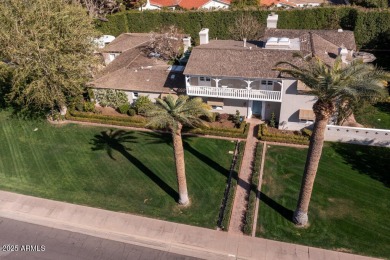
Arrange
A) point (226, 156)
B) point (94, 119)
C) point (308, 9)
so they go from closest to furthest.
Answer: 1. point (226, 156)
2. point (94, 119)
3. point (308, 9)

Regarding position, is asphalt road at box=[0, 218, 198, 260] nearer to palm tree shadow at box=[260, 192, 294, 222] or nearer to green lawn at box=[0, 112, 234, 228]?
green lawn at box=[0, 112, 234, 228]

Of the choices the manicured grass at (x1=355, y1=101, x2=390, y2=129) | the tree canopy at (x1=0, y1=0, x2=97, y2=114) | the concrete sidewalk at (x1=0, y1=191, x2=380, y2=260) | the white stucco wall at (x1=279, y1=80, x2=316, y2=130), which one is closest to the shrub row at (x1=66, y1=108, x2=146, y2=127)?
the tree canopy at (x1=0, y1=0, x2=97, y2=114)

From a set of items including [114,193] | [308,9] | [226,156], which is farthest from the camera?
[308,9]

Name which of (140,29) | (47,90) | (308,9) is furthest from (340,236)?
(140,29)

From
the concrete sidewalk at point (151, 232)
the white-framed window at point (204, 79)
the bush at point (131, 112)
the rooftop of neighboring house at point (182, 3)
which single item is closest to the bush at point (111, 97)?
the bush at point (131, 112)

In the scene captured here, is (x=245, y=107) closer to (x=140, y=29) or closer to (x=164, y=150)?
(x=164, y=150)

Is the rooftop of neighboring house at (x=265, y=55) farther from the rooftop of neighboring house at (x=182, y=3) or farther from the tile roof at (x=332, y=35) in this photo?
the rooftop of neighboring house at (x=182, y=3)

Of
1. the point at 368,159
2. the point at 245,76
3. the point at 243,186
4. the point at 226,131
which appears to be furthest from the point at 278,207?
the point at 245,76
